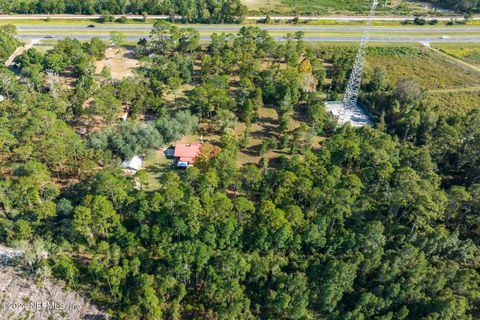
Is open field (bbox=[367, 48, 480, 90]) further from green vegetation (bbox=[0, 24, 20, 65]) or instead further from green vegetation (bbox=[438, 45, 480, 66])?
green vegetation (bbox=[0, 24, 20, 65])

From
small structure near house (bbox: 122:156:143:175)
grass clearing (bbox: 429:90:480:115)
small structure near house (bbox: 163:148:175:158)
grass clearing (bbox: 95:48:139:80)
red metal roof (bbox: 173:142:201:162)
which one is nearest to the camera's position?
small structure near house (bbox: 122:156:143:175)

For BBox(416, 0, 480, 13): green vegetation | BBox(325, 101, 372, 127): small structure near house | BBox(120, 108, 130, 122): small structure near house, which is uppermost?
BBox(416, 0, 480, 13): green vegetation

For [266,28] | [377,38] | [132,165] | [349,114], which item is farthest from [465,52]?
[132,165]

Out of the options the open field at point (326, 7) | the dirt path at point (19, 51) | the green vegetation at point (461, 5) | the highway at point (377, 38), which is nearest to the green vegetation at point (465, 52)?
the highway at point (377, 38)

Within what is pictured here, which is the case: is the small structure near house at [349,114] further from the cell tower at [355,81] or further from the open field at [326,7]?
the open field at [326,7]

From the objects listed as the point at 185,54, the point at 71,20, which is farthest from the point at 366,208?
the point at 71,20

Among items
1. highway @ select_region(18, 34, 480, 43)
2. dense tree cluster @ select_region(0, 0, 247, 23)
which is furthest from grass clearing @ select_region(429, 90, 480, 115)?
dense tree cluster @ select_region(0, 0, 247, 23)

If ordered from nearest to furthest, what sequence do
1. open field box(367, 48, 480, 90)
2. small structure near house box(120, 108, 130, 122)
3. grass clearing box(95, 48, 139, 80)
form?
small structure near house box(120, 108, 130, 122) → grass clearing box(95, 48, 139, 80) → open field box(367, 48, 480, 90)

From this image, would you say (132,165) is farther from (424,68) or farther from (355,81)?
(424,68)
